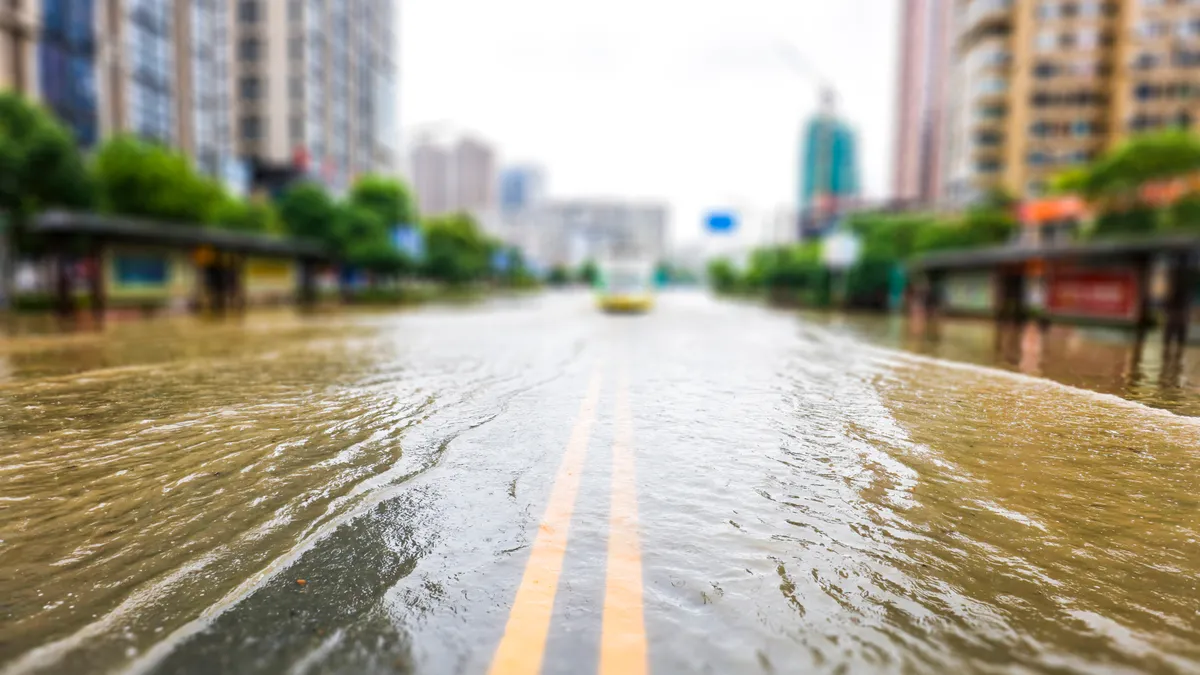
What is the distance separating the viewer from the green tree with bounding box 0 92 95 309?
93.0 feet

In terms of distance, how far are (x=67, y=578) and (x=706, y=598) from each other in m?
2.95

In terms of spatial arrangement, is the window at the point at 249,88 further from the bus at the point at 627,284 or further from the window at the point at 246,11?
the bus at the point at 627,284

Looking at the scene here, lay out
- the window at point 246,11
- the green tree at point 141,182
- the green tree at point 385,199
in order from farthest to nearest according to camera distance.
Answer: the window at point 246,11 → the green tree at point 385,199 → the green tree at point 141,182

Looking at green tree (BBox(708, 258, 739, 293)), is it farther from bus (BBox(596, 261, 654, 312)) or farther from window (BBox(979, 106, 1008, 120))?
bus (BBox(596, 261, 654, 312))

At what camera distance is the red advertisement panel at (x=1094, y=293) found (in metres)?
23.5

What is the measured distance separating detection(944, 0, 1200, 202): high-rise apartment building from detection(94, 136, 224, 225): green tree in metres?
62.8

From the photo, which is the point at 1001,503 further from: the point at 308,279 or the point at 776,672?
the point at 308,279

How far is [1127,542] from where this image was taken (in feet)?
13.7

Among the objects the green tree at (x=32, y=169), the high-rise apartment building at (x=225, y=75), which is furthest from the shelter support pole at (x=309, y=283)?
the high-rise apartment building at (x=225, y=75)

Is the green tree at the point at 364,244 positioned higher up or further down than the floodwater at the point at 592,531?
higher up

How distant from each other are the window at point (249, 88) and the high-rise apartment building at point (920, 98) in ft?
303

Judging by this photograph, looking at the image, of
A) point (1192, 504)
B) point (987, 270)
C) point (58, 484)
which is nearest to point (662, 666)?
point (1192, 504)

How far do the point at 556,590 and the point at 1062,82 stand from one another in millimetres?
81044

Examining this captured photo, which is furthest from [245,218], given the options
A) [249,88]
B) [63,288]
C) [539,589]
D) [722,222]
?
[539,589]
